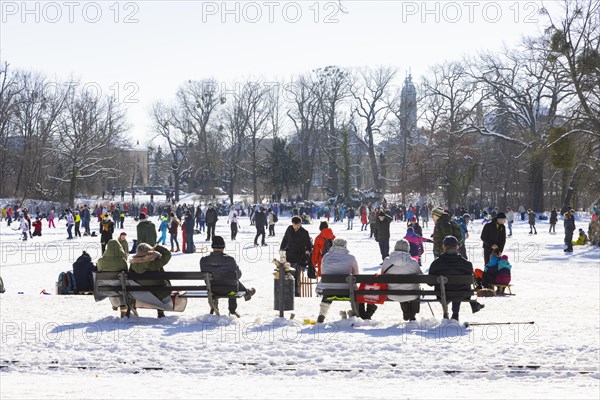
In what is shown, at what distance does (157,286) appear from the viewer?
10.8 metres

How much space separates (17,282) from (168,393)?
10.4 metres

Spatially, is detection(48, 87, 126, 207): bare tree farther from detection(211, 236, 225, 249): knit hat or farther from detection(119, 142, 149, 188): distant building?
detection(211, 236, 225, 249): knit hat

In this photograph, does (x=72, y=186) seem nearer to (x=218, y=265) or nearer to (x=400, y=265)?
(x=218, y=265)

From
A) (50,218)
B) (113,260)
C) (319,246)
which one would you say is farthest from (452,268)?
(50,218)

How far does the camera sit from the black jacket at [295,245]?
13.9 meters

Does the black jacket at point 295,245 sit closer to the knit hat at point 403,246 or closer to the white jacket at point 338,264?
the white jacket at point 338,264

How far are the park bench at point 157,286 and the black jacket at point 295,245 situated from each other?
3.07m

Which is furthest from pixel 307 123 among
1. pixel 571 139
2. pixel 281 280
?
pixel 281 280

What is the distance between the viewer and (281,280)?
11.1 meters

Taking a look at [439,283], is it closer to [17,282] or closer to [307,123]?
[17,282]

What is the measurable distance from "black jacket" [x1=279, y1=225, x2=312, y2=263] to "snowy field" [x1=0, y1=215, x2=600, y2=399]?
1129 mm

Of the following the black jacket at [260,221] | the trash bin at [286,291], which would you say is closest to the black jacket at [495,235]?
the trash bin at [286,291]

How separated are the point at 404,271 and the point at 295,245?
351cm

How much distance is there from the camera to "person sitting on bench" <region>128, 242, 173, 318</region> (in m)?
10.8
